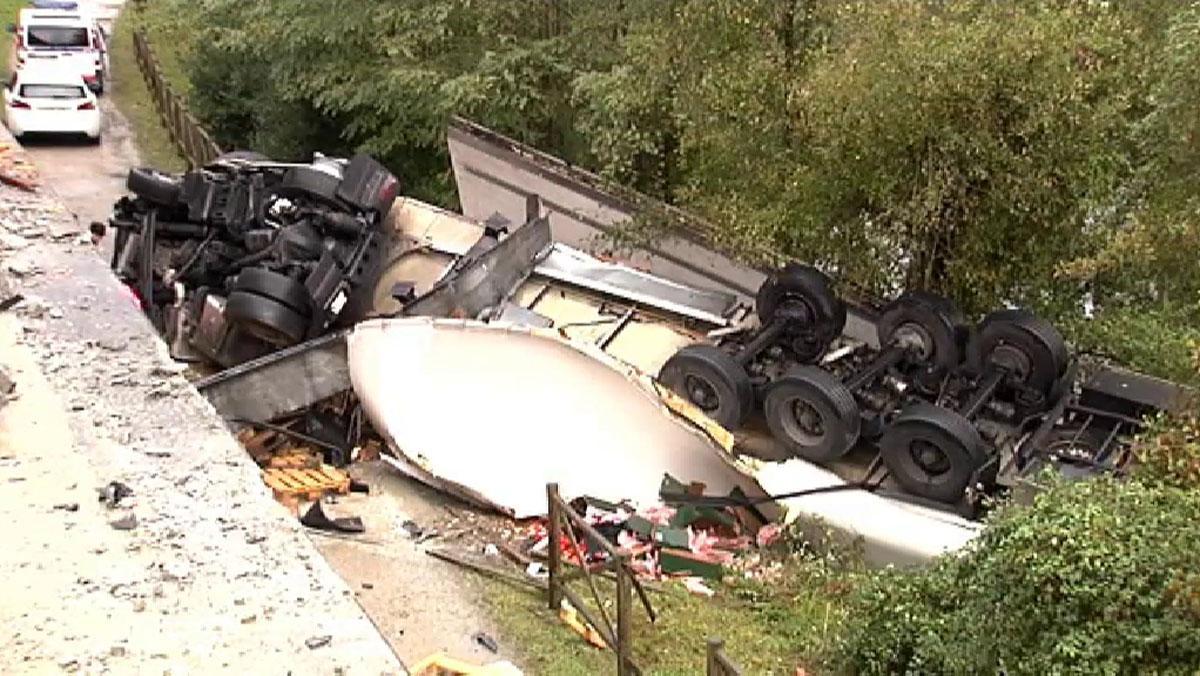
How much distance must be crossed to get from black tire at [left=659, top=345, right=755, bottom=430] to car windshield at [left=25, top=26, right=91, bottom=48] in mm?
18445

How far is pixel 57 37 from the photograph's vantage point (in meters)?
24.1

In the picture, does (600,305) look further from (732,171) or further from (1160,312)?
(1160,312)

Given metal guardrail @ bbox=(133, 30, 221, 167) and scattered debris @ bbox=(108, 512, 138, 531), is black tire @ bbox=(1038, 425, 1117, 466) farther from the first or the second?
metal guardrail @ bbox=(133, 30, 221, 167)

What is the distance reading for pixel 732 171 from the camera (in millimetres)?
11750

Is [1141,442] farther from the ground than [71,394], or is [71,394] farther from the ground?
[1141,442]

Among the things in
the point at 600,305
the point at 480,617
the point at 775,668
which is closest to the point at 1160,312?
the point at 600,305

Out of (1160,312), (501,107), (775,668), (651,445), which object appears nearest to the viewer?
(775,668)

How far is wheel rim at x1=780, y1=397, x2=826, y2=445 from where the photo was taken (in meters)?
9.52

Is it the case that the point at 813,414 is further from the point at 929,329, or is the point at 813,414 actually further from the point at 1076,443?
the point at 1076,443

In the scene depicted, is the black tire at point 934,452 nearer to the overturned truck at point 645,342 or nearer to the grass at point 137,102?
the overturned truck at point 645,342

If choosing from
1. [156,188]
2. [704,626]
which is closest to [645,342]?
[704,626]

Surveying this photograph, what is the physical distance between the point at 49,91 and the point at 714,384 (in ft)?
49.1

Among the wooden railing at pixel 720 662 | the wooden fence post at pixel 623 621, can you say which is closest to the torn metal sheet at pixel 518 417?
the wooden fence post at pixel 623 621

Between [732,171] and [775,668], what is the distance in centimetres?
556
